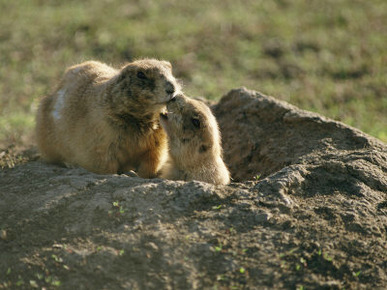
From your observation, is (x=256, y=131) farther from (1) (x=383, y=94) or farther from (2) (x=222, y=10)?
(2) (x=222, y=10)

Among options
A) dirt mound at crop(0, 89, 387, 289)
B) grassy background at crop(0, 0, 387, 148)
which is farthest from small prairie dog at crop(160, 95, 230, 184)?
grassy background at crop(0, 0, 387, 148)

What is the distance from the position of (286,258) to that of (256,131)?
3.33m

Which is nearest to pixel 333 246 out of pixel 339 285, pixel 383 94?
pixel 339 285

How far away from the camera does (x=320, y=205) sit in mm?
4988

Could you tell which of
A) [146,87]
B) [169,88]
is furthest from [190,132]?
[146,87]

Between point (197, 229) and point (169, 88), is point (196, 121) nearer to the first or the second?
point (169, 88)

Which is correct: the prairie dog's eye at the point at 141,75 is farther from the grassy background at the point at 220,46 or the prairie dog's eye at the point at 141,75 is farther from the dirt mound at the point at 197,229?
the grassy background at the point at 220,46

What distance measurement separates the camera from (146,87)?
239 inches

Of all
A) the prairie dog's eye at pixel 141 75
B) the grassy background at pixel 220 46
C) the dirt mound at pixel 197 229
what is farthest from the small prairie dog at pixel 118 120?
the grassy background at pixel 220 46

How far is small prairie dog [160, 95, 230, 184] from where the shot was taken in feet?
20.3

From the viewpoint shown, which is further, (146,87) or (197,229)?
(146,87)

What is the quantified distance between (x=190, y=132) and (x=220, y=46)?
7.28 m

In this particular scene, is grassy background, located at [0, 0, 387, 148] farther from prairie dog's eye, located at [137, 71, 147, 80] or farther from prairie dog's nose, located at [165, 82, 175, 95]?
prairie dog's nose, located at [165, 82, 175, 95]

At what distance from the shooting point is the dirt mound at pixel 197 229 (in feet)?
13.7
